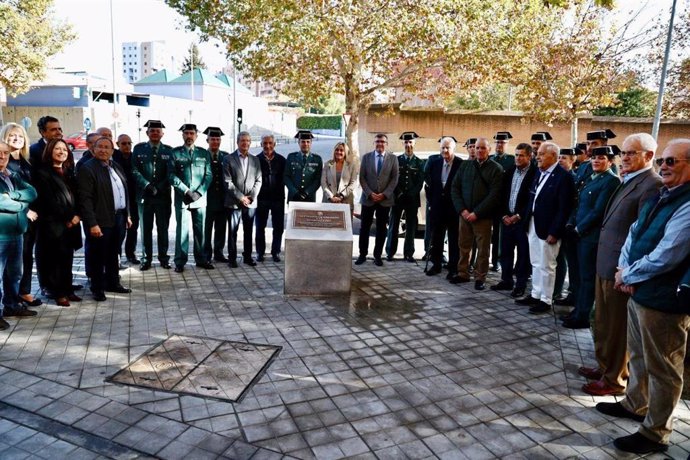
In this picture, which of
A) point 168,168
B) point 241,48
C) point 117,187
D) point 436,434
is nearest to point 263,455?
point 436,434

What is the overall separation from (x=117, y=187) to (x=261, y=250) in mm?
2690

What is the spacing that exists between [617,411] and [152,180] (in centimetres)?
659

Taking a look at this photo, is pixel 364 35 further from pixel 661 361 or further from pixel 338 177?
pixel 661 361

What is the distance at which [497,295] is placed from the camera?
24.1 ft

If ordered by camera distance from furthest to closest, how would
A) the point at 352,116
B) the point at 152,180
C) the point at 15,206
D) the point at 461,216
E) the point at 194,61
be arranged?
1. the point at 194,61
2. the point at 352,116
3. the point at 152,180
4. the point at 461,216
5. the point at 15,206

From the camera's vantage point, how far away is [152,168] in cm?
796

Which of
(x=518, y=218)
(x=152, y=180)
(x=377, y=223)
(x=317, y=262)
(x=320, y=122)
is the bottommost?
(x=317, y=262)

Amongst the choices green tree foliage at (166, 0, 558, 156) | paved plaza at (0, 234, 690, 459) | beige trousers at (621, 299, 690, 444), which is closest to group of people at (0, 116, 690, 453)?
beige trousers at (621, 299, 690, 444)

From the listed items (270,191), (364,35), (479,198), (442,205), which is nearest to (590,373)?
(479,198)

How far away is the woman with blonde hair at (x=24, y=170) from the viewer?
19.4ft

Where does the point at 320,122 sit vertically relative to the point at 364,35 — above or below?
above

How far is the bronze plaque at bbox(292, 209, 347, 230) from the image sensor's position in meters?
7.29

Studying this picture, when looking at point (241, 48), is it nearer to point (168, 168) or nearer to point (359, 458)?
point (168, 168)

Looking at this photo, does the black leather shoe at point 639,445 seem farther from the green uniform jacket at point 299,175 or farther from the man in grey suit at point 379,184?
the green uniform jacket at point 299,175
